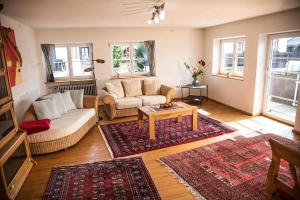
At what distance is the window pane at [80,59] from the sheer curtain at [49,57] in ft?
1.68

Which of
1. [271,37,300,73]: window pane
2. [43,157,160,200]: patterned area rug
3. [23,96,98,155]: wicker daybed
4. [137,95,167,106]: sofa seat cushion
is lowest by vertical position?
[43,157,160,200]: patterned area rug

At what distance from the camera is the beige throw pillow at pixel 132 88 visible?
5.59 m

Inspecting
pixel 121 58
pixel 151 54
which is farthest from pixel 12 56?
pixel 151 54

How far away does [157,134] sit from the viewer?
162 inches

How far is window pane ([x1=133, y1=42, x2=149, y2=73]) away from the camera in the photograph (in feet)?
21.1

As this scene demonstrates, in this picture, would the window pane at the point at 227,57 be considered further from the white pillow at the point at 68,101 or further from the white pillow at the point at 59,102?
the white pillow at the point at 59,102

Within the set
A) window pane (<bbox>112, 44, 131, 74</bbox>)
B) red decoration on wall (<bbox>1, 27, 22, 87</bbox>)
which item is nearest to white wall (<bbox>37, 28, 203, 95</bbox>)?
window pane (<bbox>112, 44, 131, 74</bbox>)

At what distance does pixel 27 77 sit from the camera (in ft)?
15.0

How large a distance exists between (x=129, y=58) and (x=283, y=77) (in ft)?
13.0

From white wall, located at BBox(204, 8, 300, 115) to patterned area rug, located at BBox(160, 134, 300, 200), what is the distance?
1.63 meters

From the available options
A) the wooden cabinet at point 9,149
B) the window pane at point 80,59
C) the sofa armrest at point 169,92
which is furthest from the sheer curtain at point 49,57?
the wooden cabinet at point 9,149

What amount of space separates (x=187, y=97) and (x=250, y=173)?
163 inches

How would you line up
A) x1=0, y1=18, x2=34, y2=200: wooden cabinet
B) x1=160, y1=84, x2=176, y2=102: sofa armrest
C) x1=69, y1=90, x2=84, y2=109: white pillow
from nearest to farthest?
x1=0, y1=18, x2=34, y2=200: wooden cabinet
x1=69, y1=90, x2=84, y2=109: white pillow
x1=160, y1=84, x2=176, y2=102: sofa armrest

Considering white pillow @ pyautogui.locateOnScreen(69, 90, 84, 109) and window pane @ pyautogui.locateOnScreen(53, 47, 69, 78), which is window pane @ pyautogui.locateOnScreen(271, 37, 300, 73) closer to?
white pillow @ pyautogui.locateOnScreen(69, 90, 84, 109)
